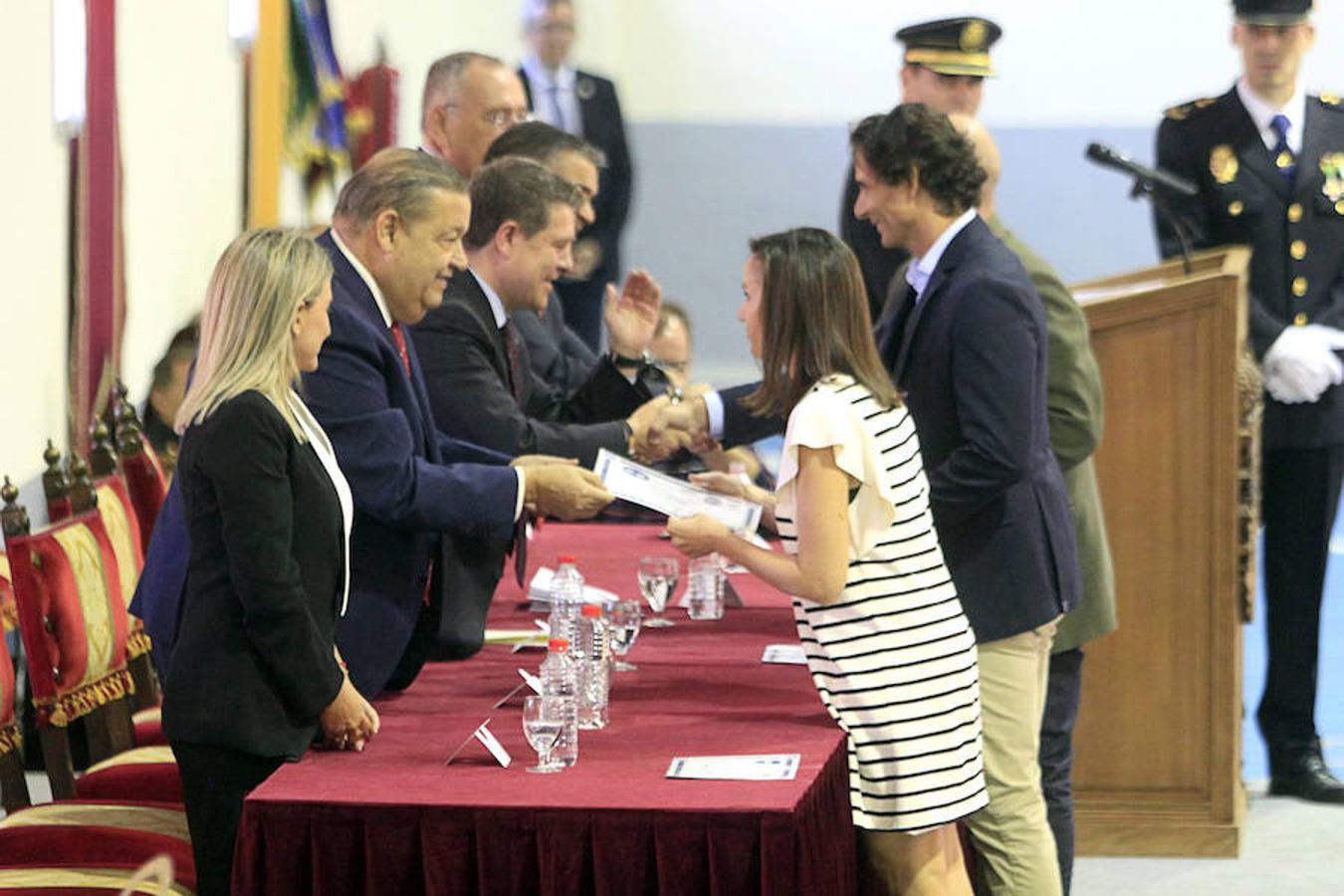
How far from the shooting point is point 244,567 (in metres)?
2.87

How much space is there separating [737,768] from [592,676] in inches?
14.5

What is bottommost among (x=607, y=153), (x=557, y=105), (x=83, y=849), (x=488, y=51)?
(x=83, y=849)

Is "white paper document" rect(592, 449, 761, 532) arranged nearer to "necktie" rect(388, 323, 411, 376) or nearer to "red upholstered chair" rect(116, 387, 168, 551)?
"necktie" rect(388, 323, 411, 376)

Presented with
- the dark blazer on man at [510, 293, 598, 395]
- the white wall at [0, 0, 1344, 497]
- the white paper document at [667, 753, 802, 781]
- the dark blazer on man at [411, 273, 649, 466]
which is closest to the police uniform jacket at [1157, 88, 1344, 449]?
the dark blazer on man at [510, 293, 598, 395]

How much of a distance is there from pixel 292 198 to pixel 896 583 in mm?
4672

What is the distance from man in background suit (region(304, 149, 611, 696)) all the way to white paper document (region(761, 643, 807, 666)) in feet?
1.66

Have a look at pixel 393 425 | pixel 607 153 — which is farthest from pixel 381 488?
pixel 607 153

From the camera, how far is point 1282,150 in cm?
576

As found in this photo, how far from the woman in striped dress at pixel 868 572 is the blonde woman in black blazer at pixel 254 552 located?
0.62m

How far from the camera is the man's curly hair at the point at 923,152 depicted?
374 cm

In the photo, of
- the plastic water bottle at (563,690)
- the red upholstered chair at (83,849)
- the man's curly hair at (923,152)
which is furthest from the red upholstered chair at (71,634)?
the man's curly hair at (923,152)

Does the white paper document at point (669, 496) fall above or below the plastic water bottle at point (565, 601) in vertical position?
above

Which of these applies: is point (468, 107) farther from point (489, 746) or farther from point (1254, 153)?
point (489, 746)

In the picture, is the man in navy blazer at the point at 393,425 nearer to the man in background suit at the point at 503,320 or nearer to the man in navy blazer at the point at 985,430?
the man in background suit at the point at 503,320
